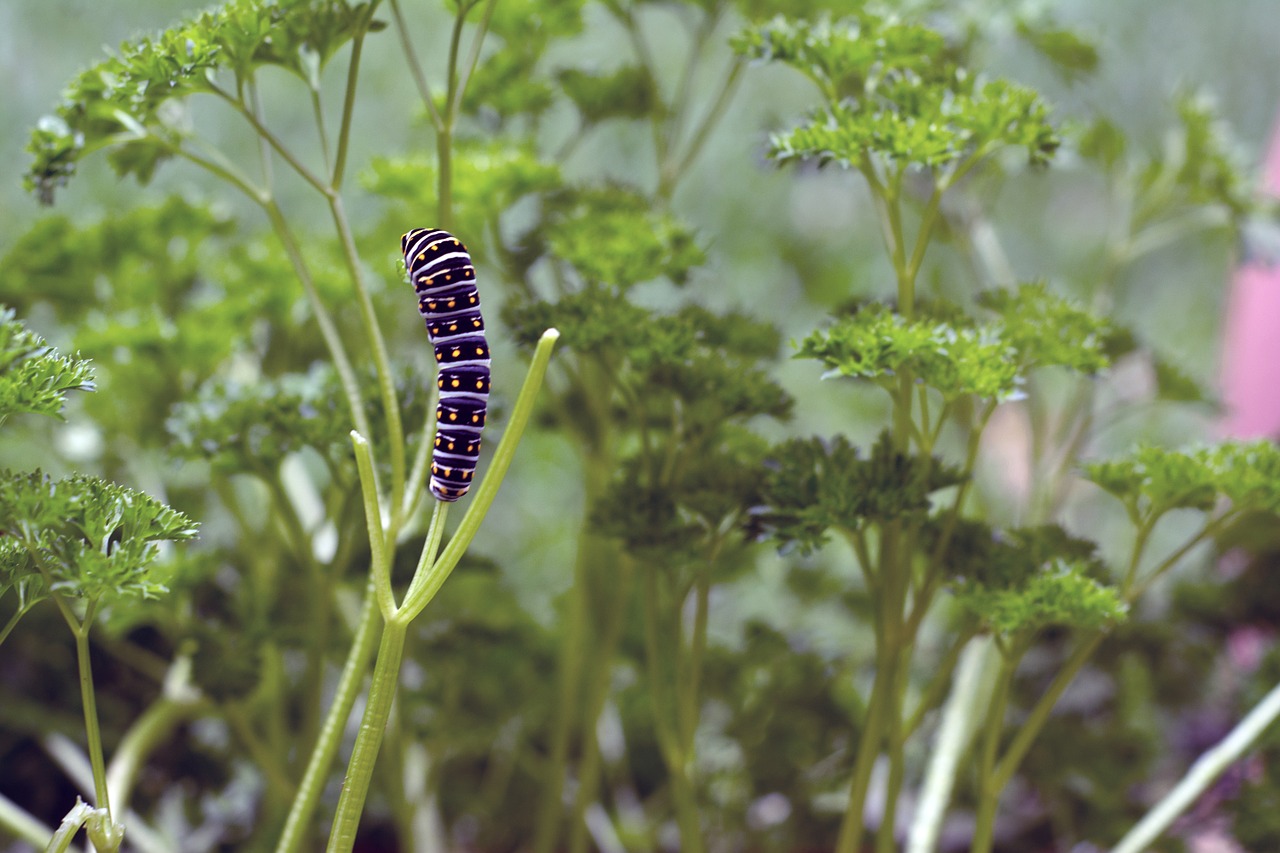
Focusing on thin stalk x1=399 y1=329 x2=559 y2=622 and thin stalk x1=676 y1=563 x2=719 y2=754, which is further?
thin stalk x1=676 y1=563 x2=719 y2=754

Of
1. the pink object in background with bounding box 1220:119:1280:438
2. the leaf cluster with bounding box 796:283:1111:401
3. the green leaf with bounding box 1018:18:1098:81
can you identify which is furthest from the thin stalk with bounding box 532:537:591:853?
the pink object in background with bounding box 1220:119:1280:438

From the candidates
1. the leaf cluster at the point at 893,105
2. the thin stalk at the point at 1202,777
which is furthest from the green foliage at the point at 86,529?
the thin stalk at the point at 1202,777

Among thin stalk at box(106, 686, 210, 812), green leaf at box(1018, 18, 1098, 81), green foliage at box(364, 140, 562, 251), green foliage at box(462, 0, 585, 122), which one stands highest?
green leaf at box(1018, 18, 1098, 81)

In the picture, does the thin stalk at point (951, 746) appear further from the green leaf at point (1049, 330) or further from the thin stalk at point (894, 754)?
the green leaf at point (1049, 330)

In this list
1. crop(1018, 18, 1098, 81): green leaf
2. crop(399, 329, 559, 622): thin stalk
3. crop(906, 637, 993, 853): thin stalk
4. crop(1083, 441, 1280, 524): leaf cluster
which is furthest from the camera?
crop(1018, 18, 1098, 81): green leaf

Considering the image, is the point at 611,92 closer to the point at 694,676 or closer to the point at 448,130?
the point at 448,130

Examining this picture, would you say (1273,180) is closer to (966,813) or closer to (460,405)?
(966,813)

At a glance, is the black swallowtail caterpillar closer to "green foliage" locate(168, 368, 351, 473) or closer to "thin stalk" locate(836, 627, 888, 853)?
"green foliage" locate(168, 368, 351, 473)
